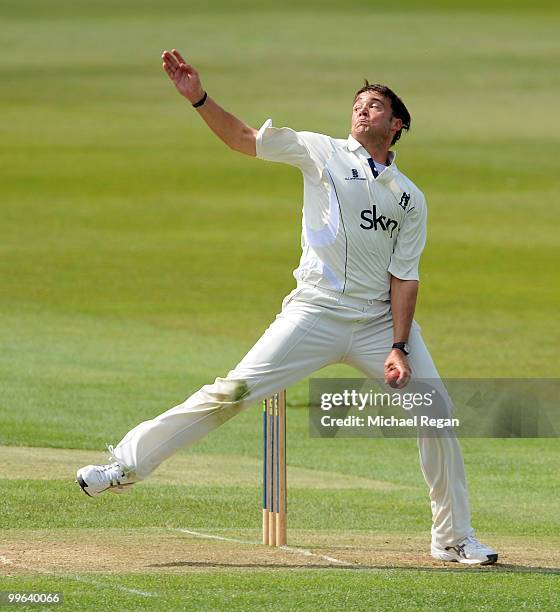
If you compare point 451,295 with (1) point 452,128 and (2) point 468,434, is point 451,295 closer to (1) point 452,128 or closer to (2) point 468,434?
(2) point 468,434

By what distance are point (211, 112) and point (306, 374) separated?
127 cm

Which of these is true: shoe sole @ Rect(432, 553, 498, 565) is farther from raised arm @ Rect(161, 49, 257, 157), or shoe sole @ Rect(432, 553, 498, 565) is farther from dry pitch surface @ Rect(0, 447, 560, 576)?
raised arm @ Rect(161, 49, 257, 157)

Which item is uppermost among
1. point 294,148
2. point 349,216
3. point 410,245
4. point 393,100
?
point 393,100

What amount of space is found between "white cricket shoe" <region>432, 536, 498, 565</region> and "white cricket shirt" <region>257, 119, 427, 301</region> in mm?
1244

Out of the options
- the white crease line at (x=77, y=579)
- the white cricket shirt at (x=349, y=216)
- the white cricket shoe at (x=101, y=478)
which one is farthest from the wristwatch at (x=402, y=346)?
the white crease line at (x=77, y=579)

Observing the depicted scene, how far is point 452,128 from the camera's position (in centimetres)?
4009

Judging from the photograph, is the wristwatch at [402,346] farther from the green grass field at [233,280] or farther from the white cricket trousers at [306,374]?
the green grass field at [233,280]

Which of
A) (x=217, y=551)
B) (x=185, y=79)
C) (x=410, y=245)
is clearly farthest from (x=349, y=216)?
(x=217, y=551)

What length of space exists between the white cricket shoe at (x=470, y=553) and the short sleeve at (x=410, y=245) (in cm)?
128

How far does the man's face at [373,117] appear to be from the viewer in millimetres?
7246

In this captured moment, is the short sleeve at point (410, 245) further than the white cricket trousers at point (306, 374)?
Yes

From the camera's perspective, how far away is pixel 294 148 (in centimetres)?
707

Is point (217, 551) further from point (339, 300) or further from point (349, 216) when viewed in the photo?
point (349, 216)

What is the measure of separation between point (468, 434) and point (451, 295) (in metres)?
9.33
